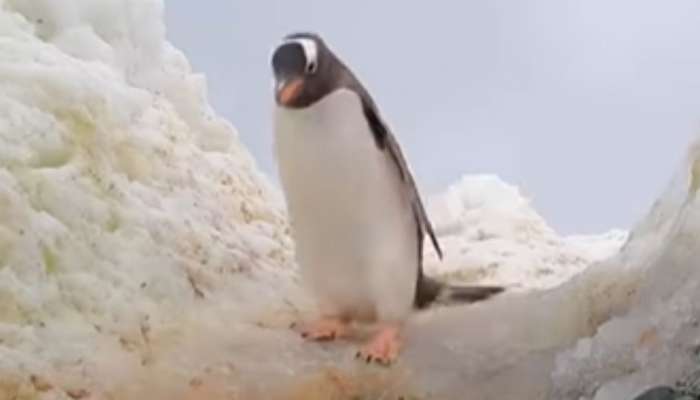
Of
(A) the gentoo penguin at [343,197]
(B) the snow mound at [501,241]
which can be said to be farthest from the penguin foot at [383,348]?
(B) the snow mound at [501,241]

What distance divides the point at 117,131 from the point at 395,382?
0.89 meters

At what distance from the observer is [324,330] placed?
280cm

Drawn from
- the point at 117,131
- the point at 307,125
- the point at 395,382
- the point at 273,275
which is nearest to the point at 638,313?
the point at 395,382

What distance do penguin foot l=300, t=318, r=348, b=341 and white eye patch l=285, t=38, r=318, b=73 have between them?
1.68 ft

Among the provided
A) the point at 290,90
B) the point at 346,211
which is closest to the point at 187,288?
the point at 346,211

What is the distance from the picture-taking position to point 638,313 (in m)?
2.31

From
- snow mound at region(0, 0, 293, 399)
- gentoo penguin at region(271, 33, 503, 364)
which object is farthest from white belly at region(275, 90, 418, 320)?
snow mound at region(0, 0, 293, 399)

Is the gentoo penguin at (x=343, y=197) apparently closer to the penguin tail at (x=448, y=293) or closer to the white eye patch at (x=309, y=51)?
the white eye patch at (x=309, y=51)

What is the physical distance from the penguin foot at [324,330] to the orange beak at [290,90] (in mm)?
465

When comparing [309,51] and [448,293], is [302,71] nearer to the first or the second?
[309,51]

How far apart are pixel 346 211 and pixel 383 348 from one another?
0.27 m

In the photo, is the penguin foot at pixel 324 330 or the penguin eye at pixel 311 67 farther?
the penguin foot at pixel 324 330

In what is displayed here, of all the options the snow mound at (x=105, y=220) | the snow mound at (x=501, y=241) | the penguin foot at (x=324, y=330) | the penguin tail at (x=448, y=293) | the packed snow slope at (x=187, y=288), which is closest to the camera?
the packed snow slope at (x=187, y=288)

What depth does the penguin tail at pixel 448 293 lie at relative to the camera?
3.03 meters
